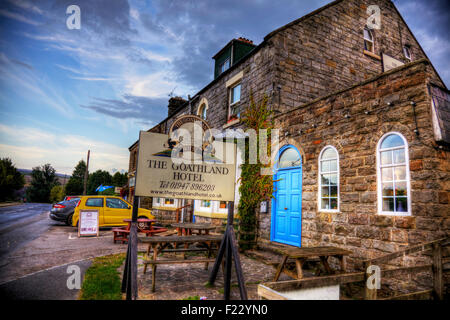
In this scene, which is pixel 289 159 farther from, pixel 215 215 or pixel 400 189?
pixel 215 215

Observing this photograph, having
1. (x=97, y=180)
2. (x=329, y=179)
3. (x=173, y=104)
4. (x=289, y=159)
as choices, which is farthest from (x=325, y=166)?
(x=97, y=180)

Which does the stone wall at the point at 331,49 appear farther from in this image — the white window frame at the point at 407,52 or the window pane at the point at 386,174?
the window pane at the point at 386,174

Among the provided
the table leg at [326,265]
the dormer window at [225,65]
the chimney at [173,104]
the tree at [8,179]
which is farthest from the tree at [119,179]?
the table leg at [326,265]

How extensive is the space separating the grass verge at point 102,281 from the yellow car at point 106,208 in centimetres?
581

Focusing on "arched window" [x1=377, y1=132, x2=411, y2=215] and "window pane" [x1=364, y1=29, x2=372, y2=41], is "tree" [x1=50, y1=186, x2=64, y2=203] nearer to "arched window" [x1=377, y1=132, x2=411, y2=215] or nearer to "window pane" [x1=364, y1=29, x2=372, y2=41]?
"window pane" [x1=364, y1=29, x2=372, y2=41]

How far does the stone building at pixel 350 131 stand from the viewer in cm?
470

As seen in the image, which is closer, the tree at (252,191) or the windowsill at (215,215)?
the tree at (252,191)

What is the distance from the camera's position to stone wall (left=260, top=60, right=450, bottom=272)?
453 centimetres

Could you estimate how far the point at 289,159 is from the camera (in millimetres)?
7793

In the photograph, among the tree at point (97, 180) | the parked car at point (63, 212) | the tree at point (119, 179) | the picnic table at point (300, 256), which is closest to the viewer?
the picnic table at point (300, 256)

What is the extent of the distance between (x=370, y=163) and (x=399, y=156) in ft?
1.81

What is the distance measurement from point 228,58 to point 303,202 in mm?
8853
